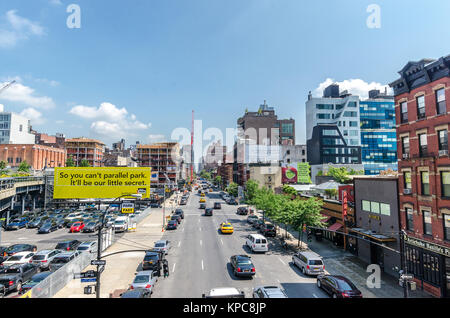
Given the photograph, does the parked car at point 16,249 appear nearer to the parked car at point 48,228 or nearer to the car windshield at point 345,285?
the parked car at point 48,228

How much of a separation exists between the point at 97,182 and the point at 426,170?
1552 inches

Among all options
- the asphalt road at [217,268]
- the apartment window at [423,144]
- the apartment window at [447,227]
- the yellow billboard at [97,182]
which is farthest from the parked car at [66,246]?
the apartment window at [423,144]

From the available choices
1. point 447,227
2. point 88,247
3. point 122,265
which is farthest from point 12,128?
point 447,227

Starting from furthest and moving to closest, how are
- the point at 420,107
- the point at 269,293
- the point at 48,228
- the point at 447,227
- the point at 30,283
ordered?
the point at 48,228
the point at 420,107
the point at 447,227
the point at 30,283
the point at 269,293

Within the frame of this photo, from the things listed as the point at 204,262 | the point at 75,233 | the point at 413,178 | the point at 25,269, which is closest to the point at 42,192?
the point at 75,233

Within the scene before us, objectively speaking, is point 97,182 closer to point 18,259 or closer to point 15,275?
point 18,259

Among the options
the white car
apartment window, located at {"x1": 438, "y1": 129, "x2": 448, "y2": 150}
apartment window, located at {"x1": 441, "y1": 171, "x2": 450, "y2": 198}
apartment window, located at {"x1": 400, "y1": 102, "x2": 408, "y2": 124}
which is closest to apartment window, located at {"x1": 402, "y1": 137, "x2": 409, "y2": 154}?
apartment window, located at {"x1": 400, "y1": 102, "x2": 408, "y2": 124}

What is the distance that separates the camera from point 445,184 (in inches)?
800

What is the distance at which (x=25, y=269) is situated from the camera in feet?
71.6

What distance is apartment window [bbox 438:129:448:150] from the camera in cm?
2048

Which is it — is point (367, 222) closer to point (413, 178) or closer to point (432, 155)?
point (413, 178)

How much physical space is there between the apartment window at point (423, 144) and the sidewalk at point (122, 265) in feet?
86.6

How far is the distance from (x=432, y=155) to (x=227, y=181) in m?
114

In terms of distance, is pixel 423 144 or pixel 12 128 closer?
pixel 423 144
